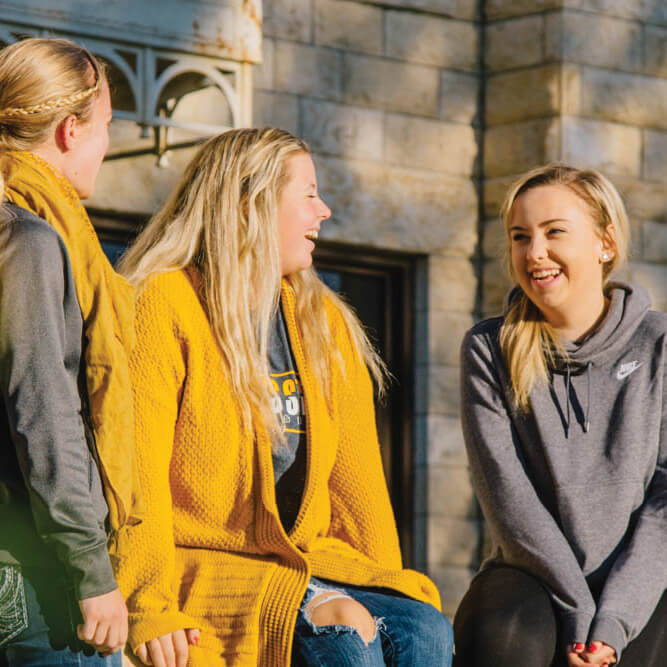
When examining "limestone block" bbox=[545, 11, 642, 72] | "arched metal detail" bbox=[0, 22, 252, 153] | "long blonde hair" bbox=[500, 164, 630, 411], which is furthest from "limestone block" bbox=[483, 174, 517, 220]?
"long blonde hair" bbox=[500, 164, 630, 411]

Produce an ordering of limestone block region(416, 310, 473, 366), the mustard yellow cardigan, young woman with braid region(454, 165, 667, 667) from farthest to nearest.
A: limestone block region(416, 310, 473, 366), young woman with braid region(454, 165, 667, 667), the mustard yellow cardigan

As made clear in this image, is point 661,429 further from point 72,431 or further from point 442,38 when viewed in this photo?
point 442,38

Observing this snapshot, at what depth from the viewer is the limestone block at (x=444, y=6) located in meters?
7.25

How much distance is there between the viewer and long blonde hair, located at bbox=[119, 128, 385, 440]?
380cm

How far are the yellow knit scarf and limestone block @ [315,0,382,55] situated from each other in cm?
399

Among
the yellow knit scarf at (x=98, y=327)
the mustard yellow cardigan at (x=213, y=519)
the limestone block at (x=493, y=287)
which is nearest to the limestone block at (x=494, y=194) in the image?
the limestone block at (x=493, y=287)

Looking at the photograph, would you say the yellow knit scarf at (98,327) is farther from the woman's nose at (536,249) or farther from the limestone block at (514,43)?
the limestone block at (514,43)

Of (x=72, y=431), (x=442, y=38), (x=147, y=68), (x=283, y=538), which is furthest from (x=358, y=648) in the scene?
(x=442, y=38)

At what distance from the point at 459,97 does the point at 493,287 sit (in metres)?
0.89

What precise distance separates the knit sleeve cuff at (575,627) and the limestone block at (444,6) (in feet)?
12.8

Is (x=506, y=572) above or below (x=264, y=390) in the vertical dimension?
below

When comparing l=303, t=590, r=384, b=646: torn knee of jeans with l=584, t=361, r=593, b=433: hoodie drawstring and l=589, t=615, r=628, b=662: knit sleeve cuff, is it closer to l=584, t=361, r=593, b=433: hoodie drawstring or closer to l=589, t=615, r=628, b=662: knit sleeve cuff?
l=589, t=615, r=628, b=662: knit sleeve cuff

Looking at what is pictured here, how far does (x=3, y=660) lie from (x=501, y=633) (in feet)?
4.32

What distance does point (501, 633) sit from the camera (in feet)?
12.8
